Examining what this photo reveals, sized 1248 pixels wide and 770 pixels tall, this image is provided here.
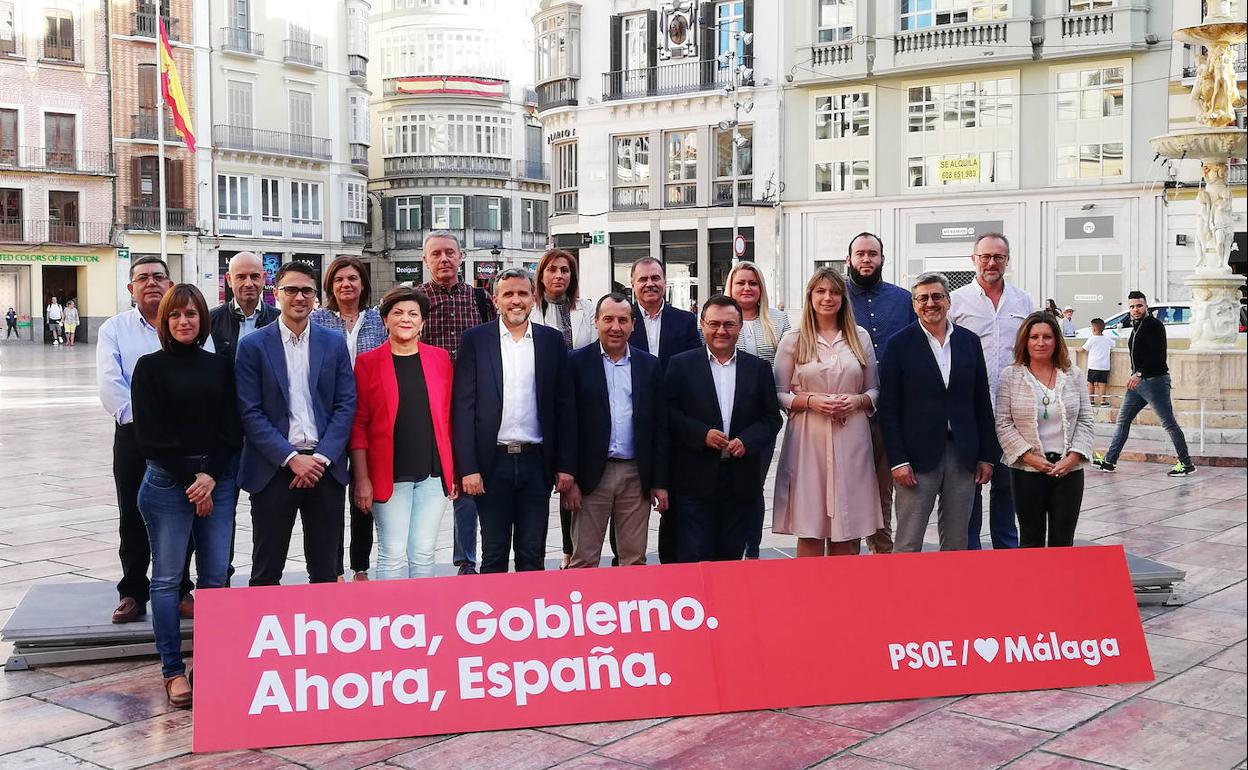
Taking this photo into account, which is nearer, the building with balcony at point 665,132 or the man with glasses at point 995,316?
the man with glasses at point 995,316

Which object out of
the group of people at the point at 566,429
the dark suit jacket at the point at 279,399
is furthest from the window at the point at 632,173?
the dark suit jacket at the point at 279,399

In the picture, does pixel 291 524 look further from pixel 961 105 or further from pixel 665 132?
pixel 665 132

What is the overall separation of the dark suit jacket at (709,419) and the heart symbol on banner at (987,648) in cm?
139

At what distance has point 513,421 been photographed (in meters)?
6.44

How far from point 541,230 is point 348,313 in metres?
57.4

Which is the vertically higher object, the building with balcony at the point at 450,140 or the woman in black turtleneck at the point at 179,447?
the building with balcony at the point at 450,140

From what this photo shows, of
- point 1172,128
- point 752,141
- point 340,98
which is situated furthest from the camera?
point 340,98

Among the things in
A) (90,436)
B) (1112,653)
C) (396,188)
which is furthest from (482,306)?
(396,188)

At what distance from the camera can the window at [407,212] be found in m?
60.2

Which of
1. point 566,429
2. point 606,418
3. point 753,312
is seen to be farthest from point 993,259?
point 566,429

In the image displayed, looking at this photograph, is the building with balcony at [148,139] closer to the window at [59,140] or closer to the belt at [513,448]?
the window at [59,140]

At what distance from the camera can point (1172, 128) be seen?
32750 mm

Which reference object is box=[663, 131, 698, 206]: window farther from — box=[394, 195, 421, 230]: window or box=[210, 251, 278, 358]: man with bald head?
box=[210, 251, 278, 358]: man with bald head

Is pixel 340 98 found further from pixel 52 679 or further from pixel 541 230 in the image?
pixel 52 679
